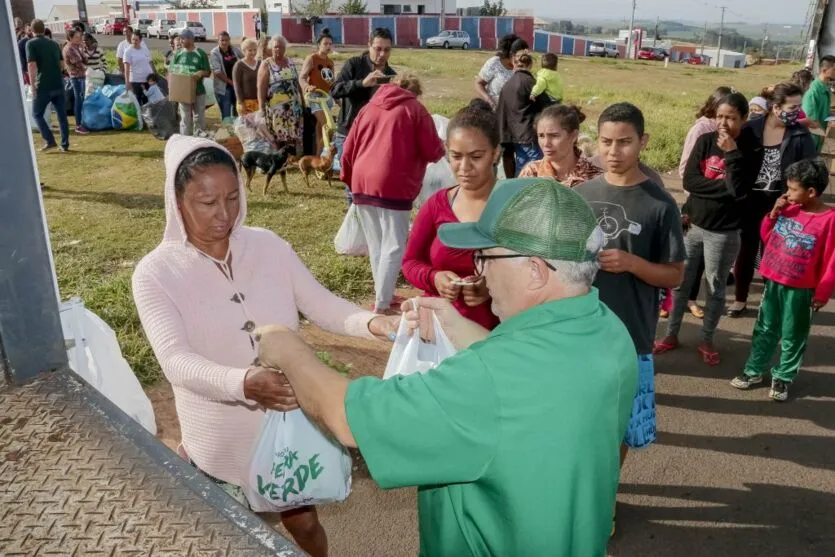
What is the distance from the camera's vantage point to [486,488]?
5.17 ft

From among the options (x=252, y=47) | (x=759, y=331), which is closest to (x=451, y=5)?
(x=252, y=47)

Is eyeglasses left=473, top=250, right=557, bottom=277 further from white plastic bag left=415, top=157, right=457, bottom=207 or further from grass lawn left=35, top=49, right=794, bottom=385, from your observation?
white plastic bag left=415, top=157, right=457, bottom=207

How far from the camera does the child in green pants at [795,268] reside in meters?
4.71

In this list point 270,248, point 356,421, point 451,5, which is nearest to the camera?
point 356,421

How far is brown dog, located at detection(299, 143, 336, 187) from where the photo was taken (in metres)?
10.2

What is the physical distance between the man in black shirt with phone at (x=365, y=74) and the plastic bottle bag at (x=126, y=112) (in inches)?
309

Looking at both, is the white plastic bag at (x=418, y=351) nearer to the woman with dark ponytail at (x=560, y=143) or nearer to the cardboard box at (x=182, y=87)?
the woman with dark ponytail at (x=560, y=143)

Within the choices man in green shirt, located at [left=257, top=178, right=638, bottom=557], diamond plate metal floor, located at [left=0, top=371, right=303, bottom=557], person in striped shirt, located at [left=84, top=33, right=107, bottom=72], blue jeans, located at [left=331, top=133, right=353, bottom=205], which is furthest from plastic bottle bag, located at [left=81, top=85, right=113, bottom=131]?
man in green shirt, located at [left=257, top=178, right=638, bottom=557]

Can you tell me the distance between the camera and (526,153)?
8539 mm

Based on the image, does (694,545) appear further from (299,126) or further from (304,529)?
(299,126)

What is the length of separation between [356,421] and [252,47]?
10234 mm

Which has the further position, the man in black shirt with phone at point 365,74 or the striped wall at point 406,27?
the striped wall at point 406,27

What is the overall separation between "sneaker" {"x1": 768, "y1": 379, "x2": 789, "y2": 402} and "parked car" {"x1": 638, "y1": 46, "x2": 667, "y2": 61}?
69.0 metres

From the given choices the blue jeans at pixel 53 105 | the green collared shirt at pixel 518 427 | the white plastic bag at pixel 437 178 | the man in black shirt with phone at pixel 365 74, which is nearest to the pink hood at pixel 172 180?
the green collared shirt at pixel 518 427
